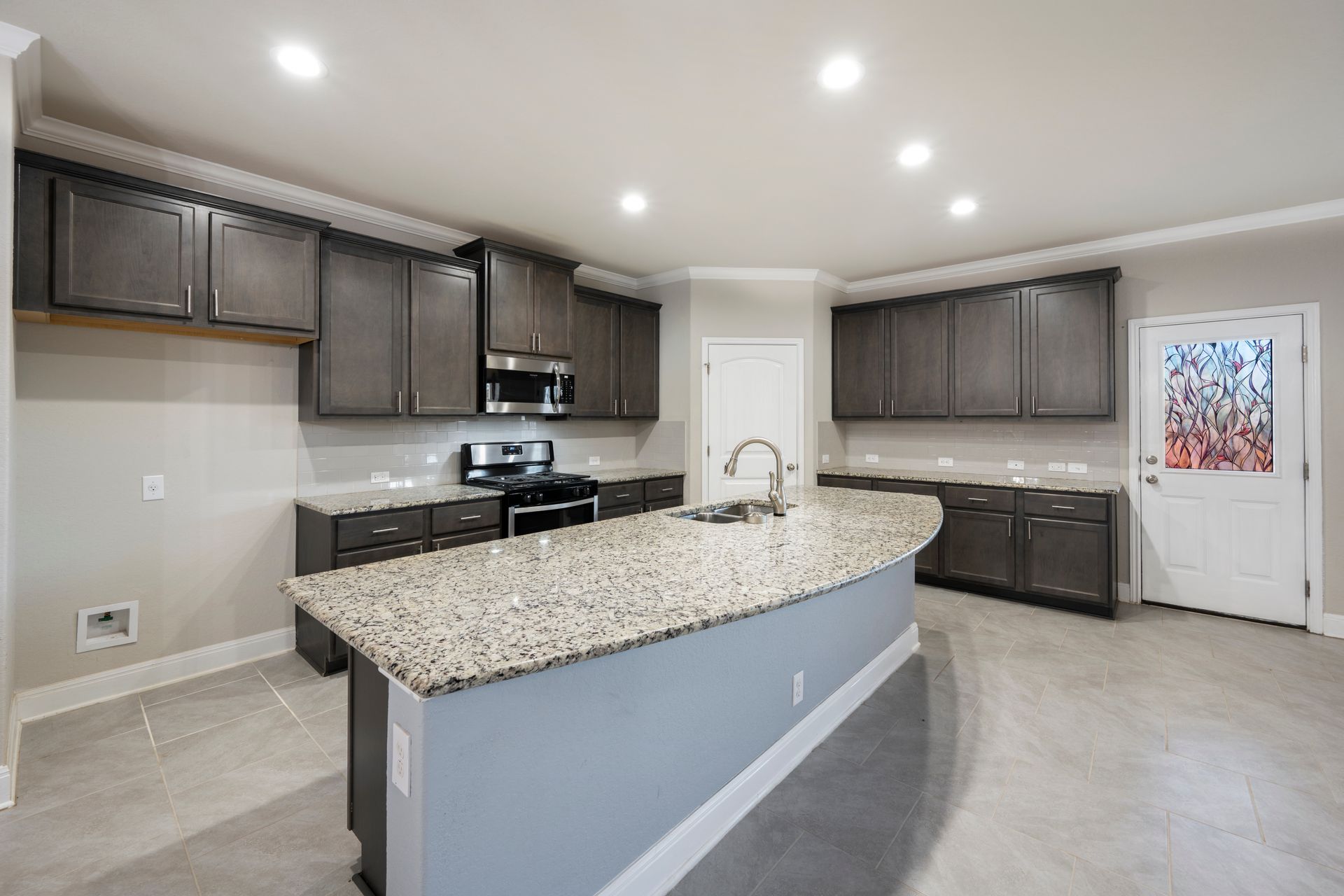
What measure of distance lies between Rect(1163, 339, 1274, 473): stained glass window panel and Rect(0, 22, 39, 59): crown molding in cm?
596

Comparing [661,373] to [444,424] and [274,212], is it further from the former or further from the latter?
[274,212]

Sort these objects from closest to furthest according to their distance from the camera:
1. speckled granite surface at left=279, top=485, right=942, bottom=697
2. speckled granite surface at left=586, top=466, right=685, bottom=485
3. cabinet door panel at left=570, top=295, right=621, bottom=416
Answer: speckled granite surface at left=279, top=485, right=942, bottom=697
speckled granite surface at left=586, top=466, right=685, bottom=485
cabinet door panel at left=570, top=295, right=621, bottom=416

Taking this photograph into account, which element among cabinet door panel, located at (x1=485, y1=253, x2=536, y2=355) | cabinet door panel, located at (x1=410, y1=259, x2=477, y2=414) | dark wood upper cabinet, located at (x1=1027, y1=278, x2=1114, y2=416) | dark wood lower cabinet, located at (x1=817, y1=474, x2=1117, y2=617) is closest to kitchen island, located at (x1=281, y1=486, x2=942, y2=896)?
cabinet door panel, located at (x1=410, y1=259, x2=477, y2=414)

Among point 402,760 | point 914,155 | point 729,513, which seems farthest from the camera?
point 914,155

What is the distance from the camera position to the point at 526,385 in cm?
414

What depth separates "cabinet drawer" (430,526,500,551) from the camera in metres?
3.36

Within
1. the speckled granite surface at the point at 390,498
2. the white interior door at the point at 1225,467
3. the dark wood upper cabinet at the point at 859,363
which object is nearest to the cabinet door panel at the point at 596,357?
the speckled granite surface at the point at 390,498

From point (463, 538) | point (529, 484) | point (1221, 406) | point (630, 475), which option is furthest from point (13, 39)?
point (1221, 406)

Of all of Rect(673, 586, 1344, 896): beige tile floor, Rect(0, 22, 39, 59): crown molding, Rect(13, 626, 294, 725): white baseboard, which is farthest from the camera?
Rect(13, 626, 294, 725): white baseboard

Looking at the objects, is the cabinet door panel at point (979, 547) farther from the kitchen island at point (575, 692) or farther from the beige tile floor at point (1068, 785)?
the kitchen island at point (575, 692)

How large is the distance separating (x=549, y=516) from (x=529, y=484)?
0.25 metres

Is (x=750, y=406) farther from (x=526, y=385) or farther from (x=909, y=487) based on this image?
(x=526, y=385)

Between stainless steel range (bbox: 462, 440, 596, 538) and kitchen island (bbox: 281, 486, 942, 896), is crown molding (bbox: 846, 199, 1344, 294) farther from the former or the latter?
kitchen island (bbox: 281, 486, 942, 896)

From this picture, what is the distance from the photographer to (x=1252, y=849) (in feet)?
5.85
